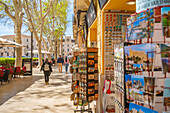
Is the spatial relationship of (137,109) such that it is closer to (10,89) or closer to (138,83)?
(138,83)

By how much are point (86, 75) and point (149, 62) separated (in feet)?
11.0

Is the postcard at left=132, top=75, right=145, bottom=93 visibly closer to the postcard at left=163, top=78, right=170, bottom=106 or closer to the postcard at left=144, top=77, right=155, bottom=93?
the postcard at left=144, top=77, right=155, bottom=93

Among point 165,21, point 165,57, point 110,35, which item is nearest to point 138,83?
point 165,57

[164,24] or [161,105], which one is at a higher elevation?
[164,24]

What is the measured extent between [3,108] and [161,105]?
5.66m

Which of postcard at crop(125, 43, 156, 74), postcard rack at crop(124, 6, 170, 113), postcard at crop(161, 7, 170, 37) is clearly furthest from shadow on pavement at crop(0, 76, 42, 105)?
postcard at crop(161, 7, 170, 37)

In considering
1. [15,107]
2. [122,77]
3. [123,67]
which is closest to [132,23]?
[123,67]

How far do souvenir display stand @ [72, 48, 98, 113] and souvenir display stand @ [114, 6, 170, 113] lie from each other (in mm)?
3014

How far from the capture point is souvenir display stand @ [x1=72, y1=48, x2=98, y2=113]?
496cm

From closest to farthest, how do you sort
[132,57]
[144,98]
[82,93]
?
[144,98] < [132,57] < [82,93]

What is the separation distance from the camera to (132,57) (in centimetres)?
190

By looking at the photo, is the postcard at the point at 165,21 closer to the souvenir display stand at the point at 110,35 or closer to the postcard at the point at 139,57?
the postcard at the point at 139,57

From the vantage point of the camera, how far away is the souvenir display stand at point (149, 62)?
5.27 feet

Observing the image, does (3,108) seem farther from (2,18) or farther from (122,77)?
(2,18)
